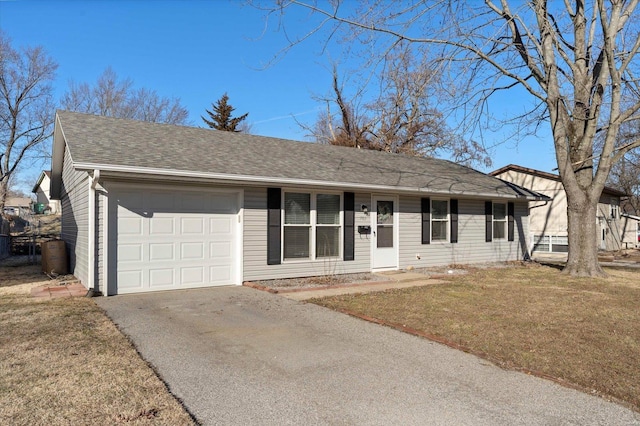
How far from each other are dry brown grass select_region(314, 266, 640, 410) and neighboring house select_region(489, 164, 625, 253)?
438 inches

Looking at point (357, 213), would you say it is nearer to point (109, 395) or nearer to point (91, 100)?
point (109, 395)

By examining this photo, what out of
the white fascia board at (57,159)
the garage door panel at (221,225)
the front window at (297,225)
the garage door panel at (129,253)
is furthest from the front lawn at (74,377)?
the white fascia board at (57,159)

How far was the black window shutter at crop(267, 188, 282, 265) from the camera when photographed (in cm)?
940

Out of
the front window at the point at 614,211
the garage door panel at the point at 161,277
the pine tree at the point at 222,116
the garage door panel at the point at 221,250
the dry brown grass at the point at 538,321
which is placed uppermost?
the pine tree at the point at 222,116

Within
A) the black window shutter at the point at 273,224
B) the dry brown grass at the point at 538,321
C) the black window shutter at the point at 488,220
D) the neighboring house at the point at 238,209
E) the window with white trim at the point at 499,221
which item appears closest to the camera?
the dry brown grass at the point at 538,321

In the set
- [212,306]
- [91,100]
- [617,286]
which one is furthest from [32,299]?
[91,100]

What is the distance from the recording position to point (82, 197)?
29.9 ft

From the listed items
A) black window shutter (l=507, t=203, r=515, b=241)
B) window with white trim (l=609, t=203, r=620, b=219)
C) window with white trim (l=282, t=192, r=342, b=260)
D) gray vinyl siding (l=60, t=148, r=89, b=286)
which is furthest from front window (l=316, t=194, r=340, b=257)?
window with white trim (l=609, t=203, r=620, b=219)

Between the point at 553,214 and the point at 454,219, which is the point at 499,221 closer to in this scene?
the point at 454,219

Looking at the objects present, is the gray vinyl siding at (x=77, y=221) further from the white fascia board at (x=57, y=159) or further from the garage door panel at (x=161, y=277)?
the garage door panel at (x=161, y=277)

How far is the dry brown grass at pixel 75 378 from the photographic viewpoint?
3014mm

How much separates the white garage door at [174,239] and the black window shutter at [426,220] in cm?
565

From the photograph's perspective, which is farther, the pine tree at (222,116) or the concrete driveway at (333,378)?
the pine tree at (222,116)

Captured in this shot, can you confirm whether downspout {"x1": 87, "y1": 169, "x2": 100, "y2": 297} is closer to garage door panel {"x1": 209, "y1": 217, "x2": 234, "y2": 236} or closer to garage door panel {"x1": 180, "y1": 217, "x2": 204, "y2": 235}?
garage door panel {"x1": 180, "y1": 217, "x2": 204, "y2": 235}
